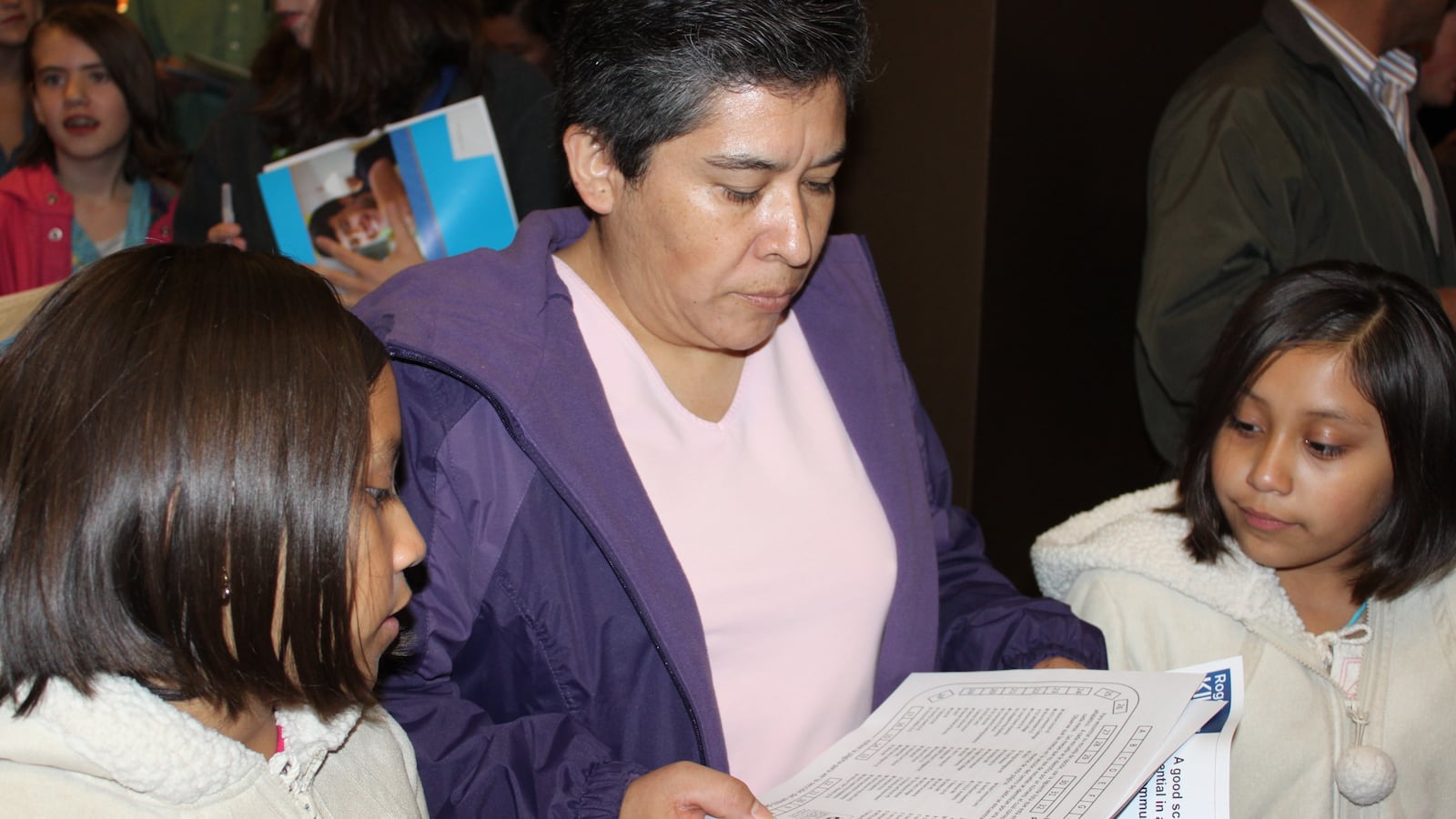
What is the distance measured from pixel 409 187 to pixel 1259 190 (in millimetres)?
1624

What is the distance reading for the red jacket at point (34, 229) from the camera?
124 inches

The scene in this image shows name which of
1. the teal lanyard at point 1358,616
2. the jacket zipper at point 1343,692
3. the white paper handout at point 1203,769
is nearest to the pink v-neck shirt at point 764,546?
the white paper handout at point 1203,769

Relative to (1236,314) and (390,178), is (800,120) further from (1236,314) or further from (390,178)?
(390,178)

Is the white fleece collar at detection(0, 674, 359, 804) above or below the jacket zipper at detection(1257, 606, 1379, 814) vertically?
above

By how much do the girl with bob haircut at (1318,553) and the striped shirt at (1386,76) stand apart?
794 mm

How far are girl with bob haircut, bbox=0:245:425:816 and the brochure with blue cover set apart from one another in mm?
1315

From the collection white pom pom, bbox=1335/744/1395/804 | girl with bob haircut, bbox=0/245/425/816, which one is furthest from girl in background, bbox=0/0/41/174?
white pom pom, bbox=1335/744/1395/804

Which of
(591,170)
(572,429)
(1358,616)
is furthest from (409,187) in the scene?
(1358,616)

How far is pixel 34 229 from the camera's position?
318 centimetres

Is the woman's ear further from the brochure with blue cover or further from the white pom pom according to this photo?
the white pom pom

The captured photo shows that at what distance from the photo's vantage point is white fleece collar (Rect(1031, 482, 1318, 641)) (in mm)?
1797

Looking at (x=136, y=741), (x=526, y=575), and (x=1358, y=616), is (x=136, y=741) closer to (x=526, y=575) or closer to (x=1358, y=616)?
(x=526, y=575)

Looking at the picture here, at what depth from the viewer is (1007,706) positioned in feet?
4.63

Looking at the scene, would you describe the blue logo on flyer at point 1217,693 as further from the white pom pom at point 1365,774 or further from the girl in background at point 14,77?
the girl in background at point 14,77
